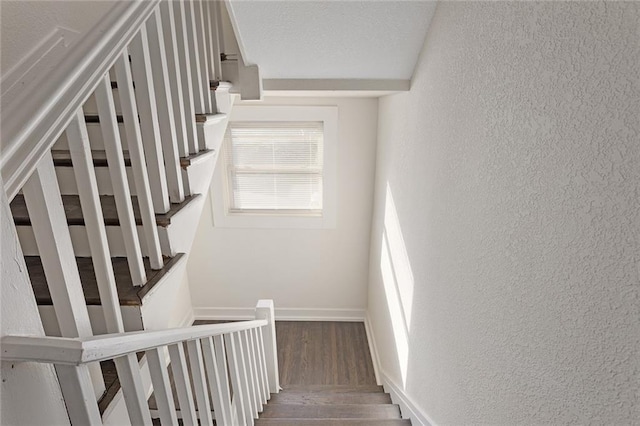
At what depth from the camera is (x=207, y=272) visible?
391 centimetres

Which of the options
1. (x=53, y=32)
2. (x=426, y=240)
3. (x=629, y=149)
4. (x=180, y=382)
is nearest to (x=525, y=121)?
(x=629, y=149)

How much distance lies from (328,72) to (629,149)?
1548 millimetres

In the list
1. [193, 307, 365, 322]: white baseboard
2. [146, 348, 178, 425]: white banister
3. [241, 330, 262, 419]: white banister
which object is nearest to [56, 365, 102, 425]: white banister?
[146, 348, 178, 425]: white banister

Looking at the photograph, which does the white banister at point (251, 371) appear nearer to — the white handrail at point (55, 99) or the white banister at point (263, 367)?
the white banister at point (263, 367)

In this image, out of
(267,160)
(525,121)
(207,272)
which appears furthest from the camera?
(207,272)

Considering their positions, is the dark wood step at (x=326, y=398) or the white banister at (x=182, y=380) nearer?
the white banister at (x=182, y=380)

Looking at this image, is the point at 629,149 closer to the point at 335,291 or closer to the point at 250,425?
the point at 250,425

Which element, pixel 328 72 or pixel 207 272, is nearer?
pixel 328 72

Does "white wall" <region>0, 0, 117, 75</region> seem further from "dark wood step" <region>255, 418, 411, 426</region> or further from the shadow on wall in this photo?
"dark wood step" <region>255, 418, 411, 426</region>

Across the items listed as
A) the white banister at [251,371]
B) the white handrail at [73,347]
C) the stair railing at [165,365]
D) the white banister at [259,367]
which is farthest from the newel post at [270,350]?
the white handrail at [73,347]

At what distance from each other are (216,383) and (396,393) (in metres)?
1.37

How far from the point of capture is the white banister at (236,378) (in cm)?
151

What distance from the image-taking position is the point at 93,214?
0.86 metres

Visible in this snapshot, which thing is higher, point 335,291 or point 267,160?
point 267,160
